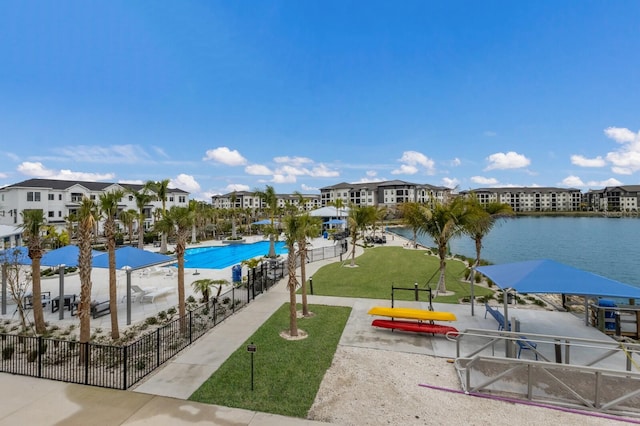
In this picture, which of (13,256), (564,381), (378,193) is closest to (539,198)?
(378,193)

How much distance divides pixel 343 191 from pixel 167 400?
11432 centimetres

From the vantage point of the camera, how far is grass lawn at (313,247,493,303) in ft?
57.4

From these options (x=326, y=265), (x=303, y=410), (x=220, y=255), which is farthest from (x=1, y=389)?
(x=220, y=255)

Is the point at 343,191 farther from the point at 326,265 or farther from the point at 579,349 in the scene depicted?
the point at 579,349

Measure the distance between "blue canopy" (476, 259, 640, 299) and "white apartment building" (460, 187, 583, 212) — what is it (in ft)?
533

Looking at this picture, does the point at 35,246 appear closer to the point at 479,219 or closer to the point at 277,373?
the point at 277,373

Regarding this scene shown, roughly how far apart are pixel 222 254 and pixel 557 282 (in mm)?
31892

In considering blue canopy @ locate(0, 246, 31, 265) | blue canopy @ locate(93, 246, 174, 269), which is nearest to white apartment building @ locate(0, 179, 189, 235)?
blue canopy @ locate(0, 246, 31, 265)

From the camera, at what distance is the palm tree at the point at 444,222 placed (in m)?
17.4

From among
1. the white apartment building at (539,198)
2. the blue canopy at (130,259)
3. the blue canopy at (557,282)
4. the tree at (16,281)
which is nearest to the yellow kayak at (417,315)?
the blue canopy at (557,282)

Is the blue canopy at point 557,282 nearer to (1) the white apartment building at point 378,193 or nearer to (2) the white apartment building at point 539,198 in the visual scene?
(1) the white apartment building at point 378,193

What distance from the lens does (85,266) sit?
368 inches

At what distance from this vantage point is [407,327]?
37.0 feet

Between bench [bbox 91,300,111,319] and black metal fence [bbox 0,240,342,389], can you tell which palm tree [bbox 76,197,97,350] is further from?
bench [bbox 91,300,111,319]
